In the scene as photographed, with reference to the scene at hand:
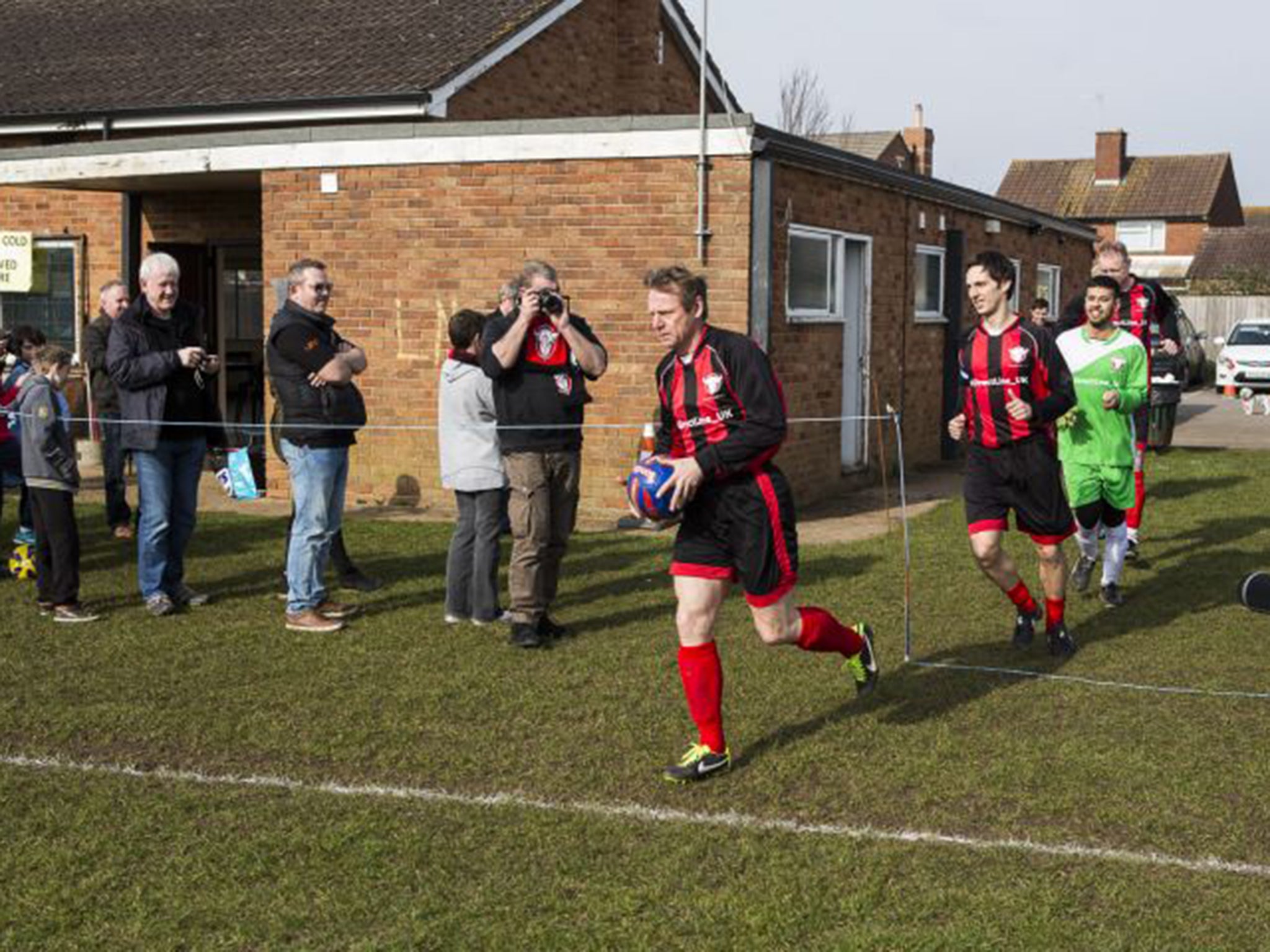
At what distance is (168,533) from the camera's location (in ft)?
29.4

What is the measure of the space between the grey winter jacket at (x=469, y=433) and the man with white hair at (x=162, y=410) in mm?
1397

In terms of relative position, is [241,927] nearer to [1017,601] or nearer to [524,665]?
[524,665]

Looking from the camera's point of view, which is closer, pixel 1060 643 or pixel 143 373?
pixel 1060 643

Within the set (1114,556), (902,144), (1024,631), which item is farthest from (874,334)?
(902,144)

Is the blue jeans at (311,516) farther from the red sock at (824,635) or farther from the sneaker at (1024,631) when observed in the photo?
the sneaker at (1024,631)

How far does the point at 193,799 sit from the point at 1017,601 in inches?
172

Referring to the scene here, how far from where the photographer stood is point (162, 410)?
8.66 metres

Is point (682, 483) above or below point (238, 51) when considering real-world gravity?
below

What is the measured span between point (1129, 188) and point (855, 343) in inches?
1914

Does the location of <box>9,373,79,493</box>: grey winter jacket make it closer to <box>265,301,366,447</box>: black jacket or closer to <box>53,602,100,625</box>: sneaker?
<box>53,602,100,625</box>: sneaker

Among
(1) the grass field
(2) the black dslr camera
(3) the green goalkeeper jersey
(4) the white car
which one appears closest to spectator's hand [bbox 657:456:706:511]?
(1) the grass field

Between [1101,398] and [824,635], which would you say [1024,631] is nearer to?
[1101,398]

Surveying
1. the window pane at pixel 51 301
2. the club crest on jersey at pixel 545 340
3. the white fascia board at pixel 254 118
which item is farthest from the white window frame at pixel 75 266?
the club crest on jersey at pixel 545 340

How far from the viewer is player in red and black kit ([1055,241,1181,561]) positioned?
995 cm
